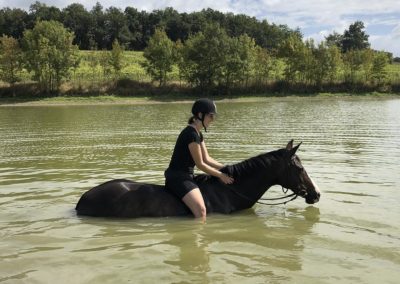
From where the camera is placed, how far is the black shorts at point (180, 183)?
8984mm

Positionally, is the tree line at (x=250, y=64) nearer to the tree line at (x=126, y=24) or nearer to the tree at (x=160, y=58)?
the tree at (x=160, y=58)

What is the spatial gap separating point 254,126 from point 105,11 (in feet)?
489

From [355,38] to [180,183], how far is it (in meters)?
161

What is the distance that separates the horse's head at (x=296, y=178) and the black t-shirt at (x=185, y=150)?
1955 mm

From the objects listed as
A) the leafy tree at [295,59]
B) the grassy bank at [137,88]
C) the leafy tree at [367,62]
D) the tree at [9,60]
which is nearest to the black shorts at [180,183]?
the grassy bank at [137,88]

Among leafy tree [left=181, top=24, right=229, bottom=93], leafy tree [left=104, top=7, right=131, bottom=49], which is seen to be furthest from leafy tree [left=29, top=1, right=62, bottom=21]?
leafy tree [left=181, top=24, right=229, bottom=93]

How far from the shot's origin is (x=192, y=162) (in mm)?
9156

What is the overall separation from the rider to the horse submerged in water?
A: 31cm

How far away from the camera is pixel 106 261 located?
6.98m

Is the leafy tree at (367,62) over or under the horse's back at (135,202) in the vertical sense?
over

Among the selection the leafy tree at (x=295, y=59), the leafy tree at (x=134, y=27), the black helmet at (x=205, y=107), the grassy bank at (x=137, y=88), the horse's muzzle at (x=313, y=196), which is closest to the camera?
the black helmet at (x=205, y=107)

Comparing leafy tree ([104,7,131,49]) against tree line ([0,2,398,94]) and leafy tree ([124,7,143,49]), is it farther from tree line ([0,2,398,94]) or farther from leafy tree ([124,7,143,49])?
tree line ([0,2,398,94])

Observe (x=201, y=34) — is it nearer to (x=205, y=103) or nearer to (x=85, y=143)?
(x=85, y=143)

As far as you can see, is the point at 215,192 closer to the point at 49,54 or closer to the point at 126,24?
the point at 49,54
